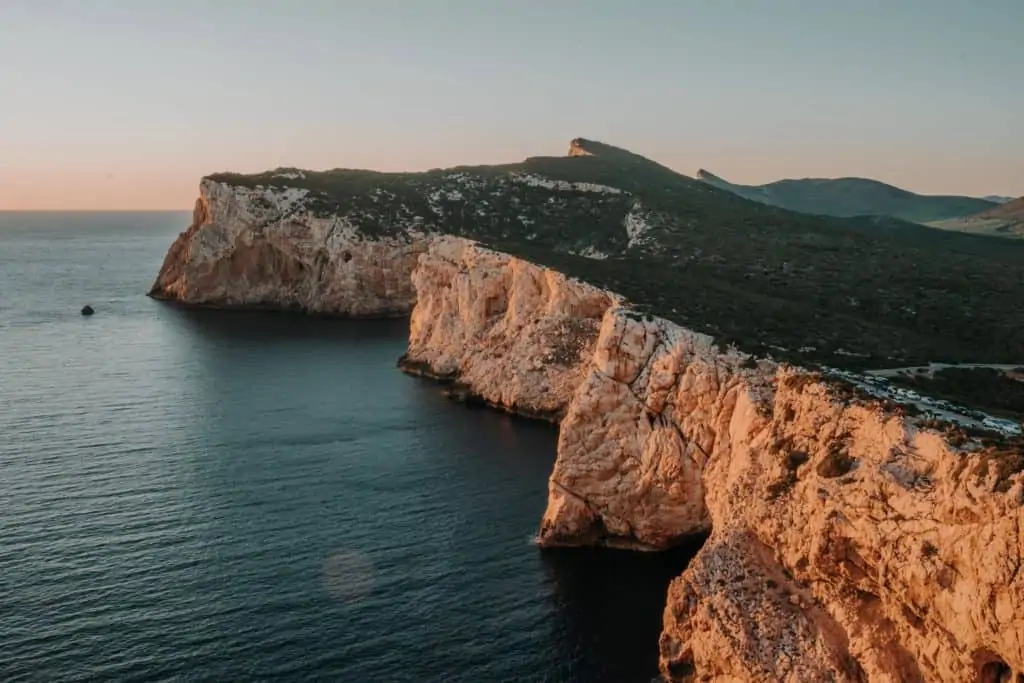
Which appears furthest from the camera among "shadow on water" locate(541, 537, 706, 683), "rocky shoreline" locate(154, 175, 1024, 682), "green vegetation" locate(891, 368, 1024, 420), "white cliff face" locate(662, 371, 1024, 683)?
"green vegetation" locate(891, 368, 1024, 420)

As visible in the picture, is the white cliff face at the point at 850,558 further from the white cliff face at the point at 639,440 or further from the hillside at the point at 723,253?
the hillside at the point at 723,253

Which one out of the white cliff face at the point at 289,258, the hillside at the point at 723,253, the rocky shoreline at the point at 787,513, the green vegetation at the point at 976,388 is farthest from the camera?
the white cliff face at the point at 289,258

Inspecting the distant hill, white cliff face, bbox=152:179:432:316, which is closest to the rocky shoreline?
white cliff face, bbox=152:179:432:316

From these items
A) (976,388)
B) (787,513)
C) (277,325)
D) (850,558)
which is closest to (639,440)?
(787,513)

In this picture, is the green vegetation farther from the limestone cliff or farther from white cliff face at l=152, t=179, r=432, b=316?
white cliff face at l=152, t=179, r=432, b=316

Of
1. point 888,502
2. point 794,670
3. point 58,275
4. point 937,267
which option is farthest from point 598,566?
point 58,275

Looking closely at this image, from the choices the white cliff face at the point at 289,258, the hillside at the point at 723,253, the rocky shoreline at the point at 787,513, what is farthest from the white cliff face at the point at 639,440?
the white cliff face at the point at 289,258
